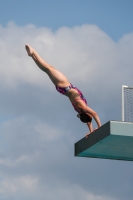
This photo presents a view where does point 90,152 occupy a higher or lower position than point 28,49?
lower

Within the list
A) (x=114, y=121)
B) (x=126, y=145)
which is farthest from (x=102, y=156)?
(x=114, y=121)

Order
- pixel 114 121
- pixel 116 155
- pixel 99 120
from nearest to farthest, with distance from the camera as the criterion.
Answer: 1. pixel 114 121
2. pixel 99 120
3. pixel 116 155

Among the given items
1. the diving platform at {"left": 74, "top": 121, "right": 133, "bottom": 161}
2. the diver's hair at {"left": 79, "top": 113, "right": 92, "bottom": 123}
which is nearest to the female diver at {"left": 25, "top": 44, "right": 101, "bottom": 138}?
the diver's hair at {"left": 79, "top": 113, "right": 92, "bottom": 123}

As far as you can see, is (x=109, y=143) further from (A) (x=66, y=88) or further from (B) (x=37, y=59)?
(B) (x=37, y=59)

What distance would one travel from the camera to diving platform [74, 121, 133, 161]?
64.7 ft

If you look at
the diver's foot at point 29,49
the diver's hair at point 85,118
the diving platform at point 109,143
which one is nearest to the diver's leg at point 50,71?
the diver's foot at point 29,49

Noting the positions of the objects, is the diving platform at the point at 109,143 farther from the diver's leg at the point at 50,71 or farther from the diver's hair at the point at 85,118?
the diver's leg at the point at 50,71

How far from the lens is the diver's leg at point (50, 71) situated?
2178cm

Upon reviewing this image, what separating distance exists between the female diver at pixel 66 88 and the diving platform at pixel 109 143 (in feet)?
1.81

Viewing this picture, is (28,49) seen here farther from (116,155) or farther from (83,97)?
(116,155)

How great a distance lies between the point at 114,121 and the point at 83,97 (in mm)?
2393

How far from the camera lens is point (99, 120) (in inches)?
824

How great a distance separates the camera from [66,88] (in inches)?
856

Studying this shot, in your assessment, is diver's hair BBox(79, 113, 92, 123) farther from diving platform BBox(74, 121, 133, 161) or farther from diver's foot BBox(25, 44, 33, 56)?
diver's foot BBox(25, 44, 33, 56)
